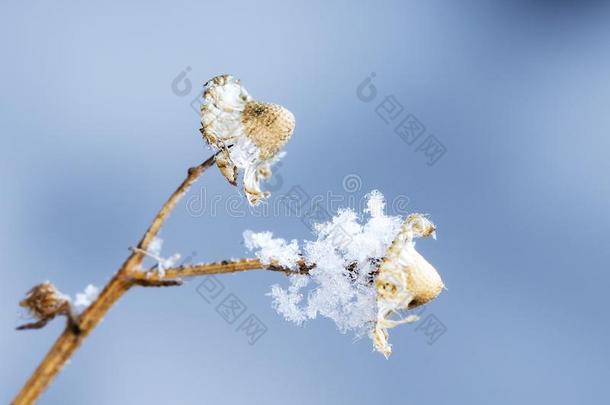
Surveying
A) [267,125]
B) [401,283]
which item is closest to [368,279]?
[401,283]

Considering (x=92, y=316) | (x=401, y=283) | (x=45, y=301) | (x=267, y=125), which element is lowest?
(x=401, y=283)

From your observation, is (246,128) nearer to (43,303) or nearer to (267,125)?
(267,125)

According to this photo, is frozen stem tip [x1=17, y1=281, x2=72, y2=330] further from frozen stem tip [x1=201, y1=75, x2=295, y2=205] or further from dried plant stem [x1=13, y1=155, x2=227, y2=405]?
frozen stem tip [x1=201, y1=75, x2=295, y2=205]

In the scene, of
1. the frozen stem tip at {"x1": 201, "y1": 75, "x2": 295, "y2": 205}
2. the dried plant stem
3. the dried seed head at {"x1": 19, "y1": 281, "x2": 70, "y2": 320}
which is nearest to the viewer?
the dried plant stem

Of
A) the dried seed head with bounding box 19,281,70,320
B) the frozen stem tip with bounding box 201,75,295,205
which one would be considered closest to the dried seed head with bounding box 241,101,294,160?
the frozen stem tip with bounding box 201,75,295,205

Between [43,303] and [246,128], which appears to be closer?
[43,303]

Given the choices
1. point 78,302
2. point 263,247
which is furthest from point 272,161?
point 78,302

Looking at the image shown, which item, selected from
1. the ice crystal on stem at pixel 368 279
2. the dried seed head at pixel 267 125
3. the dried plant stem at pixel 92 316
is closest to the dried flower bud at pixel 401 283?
the ice crystal on stem at pixel 368 279
